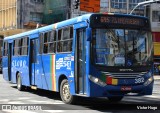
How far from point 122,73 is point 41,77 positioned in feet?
18.1

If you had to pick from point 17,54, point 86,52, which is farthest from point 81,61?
point 17,54

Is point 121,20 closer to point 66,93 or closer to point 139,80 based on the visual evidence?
point 139,80

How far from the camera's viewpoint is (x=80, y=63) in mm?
14172

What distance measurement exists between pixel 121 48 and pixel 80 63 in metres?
1.54

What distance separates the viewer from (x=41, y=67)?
59.3 ft

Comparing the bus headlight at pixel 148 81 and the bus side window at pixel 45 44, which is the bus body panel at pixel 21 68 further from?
the bus headlight at pixel 148 81

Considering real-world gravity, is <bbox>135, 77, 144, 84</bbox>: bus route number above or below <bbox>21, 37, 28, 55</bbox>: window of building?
below

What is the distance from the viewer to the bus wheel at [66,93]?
1487 cm

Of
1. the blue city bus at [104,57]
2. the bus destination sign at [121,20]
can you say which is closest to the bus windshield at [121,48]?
the blue city bus at [104,57]

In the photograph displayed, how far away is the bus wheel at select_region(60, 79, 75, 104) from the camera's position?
48.8ft

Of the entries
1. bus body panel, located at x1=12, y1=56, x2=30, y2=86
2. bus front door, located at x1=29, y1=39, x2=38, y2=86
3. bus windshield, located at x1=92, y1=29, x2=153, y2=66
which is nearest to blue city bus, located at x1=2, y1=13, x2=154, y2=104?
bus windshield, located at x1=92, y1=29, x2=153, y2=66

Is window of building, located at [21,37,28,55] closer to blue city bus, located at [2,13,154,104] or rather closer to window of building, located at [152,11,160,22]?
blue city bus, located at [2,13,154,104]

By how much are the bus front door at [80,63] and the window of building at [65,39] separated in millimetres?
630

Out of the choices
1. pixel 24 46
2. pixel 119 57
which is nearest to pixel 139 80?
pixel 119 57
